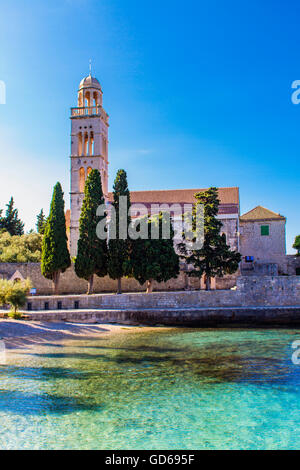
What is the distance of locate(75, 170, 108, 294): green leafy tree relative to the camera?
24.8 metres

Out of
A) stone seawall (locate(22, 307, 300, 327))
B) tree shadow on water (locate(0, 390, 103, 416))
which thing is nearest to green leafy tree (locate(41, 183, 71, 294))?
stone seawall (locate(22, 307, 300, 327))

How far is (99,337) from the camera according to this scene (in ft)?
55.3

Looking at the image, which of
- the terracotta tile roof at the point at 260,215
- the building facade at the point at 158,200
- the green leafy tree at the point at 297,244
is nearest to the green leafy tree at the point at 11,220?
the building facade at the point at 158,200

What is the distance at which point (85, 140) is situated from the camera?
3475 cm

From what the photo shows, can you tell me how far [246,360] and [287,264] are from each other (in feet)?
72.9

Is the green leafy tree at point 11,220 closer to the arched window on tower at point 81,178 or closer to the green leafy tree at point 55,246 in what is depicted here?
the arched window on tower at point 81,178

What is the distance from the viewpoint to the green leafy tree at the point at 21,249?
3144cm

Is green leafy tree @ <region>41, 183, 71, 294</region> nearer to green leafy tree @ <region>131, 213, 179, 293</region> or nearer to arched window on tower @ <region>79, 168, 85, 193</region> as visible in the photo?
green leafy tree @ <region>131, 213, 179, 293</region>

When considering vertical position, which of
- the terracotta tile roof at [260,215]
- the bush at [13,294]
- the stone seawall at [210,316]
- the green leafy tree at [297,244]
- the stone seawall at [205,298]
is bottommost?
the stone seawall at [210,316]

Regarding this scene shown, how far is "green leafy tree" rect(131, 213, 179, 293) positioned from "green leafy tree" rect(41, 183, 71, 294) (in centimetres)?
463

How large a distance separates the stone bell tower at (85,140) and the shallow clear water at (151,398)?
2115 centimetres

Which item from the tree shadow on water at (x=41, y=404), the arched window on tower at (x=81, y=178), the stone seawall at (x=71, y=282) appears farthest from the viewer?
the arched window on tower at (x=81, y=178)

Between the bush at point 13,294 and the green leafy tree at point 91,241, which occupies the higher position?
the green leafy tree at point 91,241
